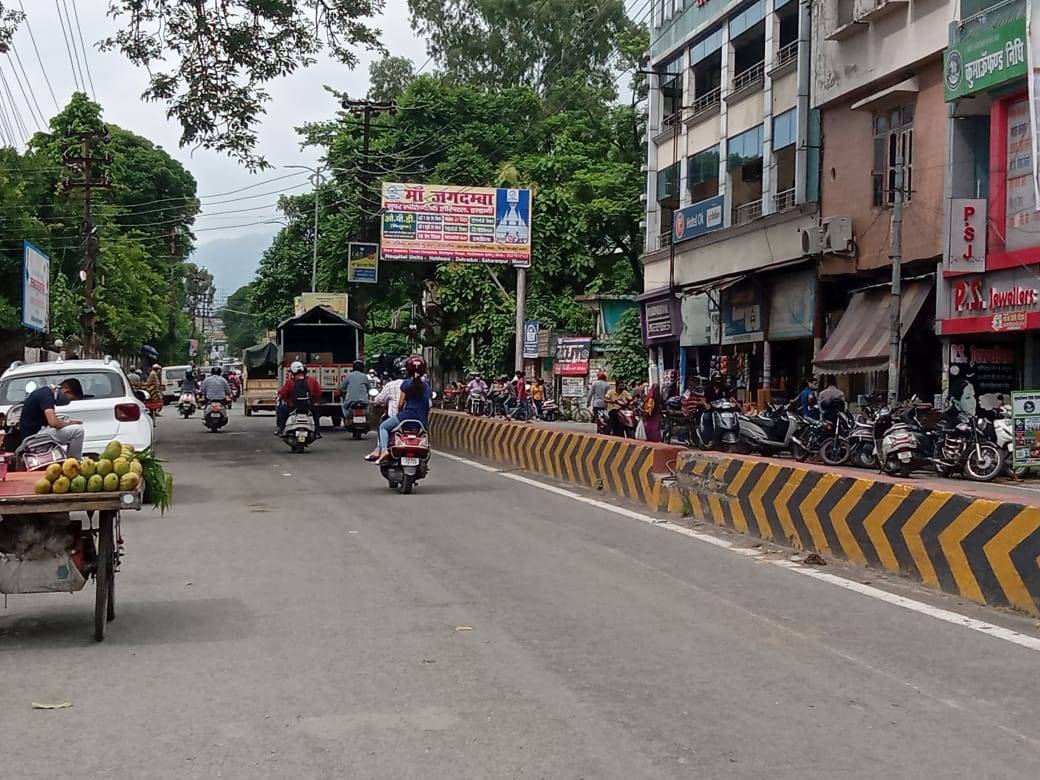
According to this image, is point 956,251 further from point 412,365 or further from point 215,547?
point 215,547

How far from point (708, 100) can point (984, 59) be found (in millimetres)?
14154

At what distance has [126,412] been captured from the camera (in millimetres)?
13984

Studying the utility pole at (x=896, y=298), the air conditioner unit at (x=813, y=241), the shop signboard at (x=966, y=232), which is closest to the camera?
the shop signboard at (x=966, y=232)

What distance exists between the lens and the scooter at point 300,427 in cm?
2277

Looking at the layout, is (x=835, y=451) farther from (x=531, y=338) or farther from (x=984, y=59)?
(x=531, y=338)

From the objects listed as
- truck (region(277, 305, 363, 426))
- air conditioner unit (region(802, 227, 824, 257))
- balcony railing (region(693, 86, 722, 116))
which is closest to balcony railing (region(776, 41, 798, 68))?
balcony railing (region(693, 86, 722, 116))

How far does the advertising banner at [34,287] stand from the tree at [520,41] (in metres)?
20.9

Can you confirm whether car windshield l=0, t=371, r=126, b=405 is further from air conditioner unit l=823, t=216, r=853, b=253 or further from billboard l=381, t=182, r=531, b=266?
billboard l=381, t=182, r=531, b=266

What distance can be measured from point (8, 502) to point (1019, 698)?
521 cm

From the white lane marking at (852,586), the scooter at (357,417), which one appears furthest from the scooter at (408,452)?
the scooter at (357,417)

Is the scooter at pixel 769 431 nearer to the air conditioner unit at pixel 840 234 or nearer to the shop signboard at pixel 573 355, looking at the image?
the air conditioner unit at pixel 840 234

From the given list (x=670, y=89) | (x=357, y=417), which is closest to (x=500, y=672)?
(x=357, y=417)

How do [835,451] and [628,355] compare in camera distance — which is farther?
[628,355]

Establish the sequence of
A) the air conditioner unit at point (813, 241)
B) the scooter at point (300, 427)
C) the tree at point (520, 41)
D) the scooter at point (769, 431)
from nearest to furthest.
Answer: the scooter at point (769, 431) → the scooter at point (300, 427) → the air conditioner unit at point (813, 241) → the tree at point (520, 41)
